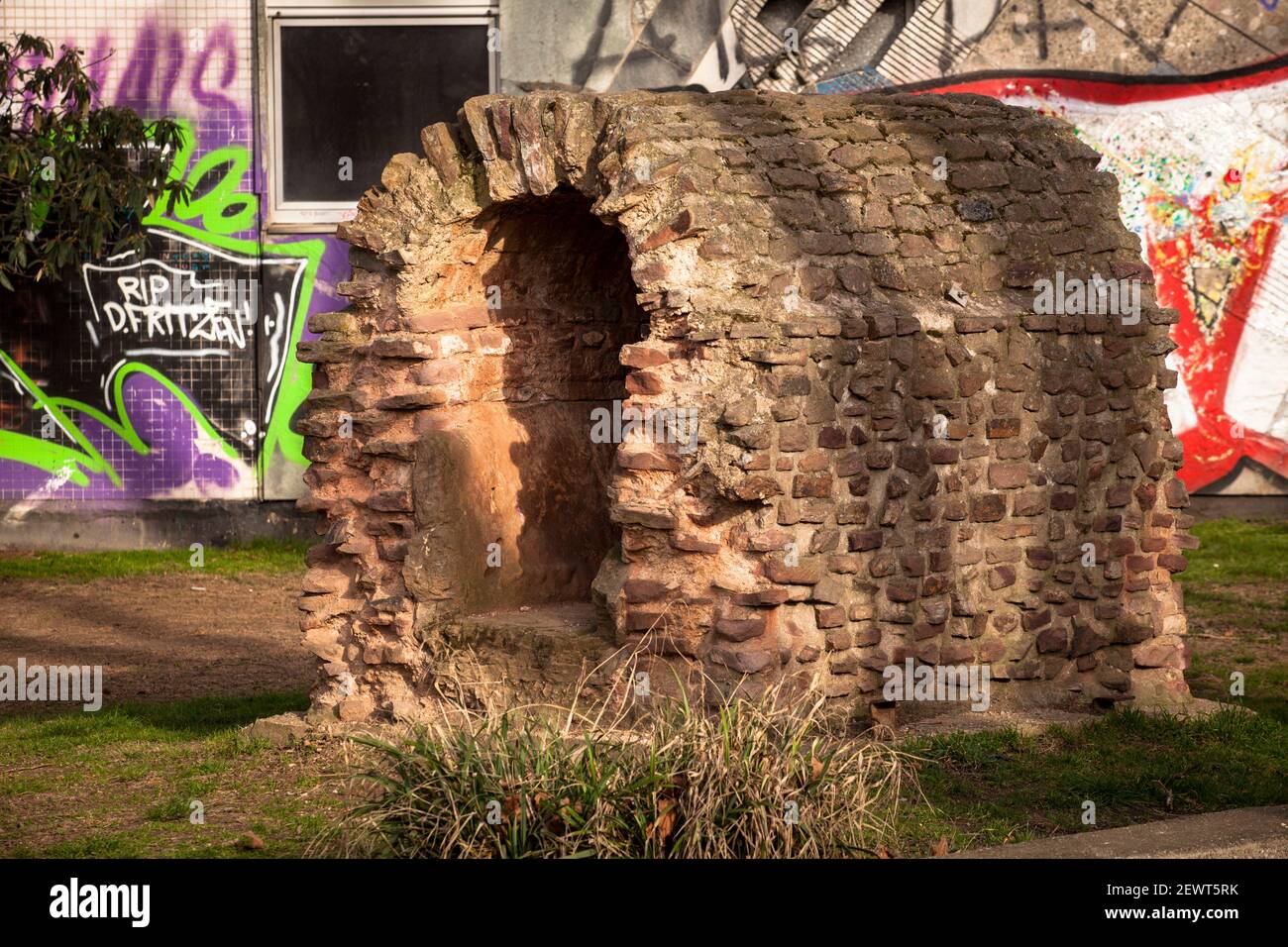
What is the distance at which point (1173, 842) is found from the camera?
5.91 metres

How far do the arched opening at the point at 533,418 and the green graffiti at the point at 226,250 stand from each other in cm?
593

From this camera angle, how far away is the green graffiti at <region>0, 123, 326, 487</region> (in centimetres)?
1443

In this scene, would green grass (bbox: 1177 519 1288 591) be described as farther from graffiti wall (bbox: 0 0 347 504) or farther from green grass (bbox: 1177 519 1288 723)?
graffiti wall (bbox: 0 0 347 504)

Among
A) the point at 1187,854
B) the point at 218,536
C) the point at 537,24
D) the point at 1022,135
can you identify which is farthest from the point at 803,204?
the point at 218,536

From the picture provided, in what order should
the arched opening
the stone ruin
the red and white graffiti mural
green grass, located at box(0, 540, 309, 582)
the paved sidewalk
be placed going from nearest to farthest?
the paved sidewalk, the stone ruin, the arched opening, green grass, located at box(0, 540, 309, 582), the red and white graffiti mural

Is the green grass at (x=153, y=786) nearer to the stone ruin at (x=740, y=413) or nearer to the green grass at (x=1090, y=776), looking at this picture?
the stone ruin at (x=740, y=413)

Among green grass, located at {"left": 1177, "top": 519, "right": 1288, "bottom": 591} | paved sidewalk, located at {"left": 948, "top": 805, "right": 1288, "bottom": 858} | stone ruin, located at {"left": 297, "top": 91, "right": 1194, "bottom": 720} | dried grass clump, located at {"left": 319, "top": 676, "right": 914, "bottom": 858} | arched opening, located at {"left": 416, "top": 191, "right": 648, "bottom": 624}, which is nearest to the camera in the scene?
dried grass clump, located at {"left": 319, "top": 676, "right": 914, "bottom": 858}

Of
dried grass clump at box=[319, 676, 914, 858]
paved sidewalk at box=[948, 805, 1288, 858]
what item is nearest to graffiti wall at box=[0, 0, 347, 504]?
dried grass clump at box=[319, 676, 914, 858]

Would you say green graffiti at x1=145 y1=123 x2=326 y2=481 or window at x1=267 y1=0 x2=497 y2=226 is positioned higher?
window at x1=267 y1=0 x2=497 y2=226

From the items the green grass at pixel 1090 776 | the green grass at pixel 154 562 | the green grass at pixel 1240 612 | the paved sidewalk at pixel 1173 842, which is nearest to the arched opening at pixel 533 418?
the green grass at pixel 1090 776

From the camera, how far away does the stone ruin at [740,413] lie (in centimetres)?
716

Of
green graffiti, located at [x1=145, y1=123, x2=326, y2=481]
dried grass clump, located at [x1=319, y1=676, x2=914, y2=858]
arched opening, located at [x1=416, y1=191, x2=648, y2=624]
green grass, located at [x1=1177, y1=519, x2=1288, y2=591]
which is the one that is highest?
green graffiti, located at [x1=145, y1=123, x2=326, y2=481]

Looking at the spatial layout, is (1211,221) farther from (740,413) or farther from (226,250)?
(740,413)

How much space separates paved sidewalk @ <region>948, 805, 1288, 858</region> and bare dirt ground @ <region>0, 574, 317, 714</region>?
17.1 feet
